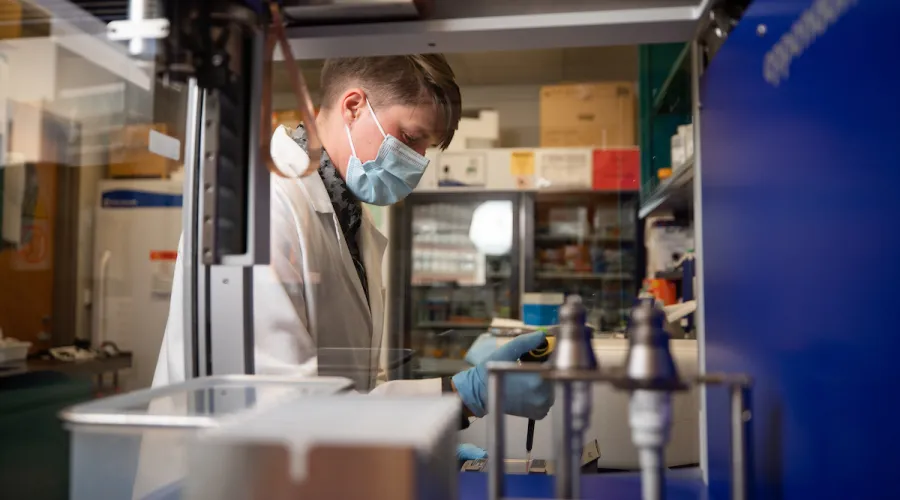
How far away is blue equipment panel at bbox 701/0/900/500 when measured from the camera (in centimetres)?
47

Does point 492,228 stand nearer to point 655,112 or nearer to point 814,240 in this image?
point 655,112

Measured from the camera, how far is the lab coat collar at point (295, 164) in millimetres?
1059

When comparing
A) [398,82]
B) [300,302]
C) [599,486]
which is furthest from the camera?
[398,82]

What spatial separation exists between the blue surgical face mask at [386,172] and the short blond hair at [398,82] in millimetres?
55

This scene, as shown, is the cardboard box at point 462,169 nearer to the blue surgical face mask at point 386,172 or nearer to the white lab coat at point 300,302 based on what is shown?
the white lab coat at point 300,302

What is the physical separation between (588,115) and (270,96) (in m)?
3.31

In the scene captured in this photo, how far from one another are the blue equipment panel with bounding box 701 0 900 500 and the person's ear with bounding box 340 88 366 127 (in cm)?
80

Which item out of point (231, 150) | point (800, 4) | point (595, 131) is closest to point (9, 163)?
point (231, 150)

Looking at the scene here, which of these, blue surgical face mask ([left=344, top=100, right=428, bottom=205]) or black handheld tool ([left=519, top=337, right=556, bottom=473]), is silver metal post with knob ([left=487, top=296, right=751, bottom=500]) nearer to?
black handheld tool ([left=519, top=337, right=556, bottom=473])

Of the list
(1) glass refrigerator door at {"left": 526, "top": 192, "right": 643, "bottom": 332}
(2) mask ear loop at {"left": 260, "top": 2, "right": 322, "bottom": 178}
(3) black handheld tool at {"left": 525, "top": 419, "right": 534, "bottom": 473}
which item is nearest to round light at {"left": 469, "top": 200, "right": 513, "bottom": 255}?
(1) glass refrigerator door at {"left": 526, "top": 192, "right": 643, "bottom": 332}

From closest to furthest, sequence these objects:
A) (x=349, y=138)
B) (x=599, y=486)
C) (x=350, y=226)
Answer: (x=599, y=486)
(x=349, y=138)
(x=350, y=226)

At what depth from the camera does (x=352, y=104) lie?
1.42 meters

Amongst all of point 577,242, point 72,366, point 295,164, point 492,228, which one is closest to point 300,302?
point 295,164

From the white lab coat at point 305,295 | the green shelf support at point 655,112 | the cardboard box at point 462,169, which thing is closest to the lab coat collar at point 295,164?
the white lab coat at point 305,295
